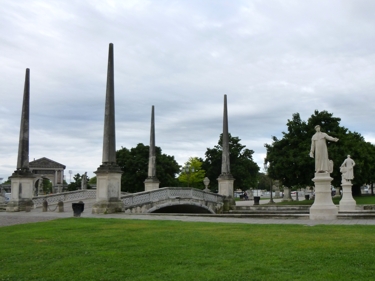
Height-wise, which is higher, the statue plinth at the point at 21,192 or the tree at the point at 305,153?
the tree at the point at 305,153

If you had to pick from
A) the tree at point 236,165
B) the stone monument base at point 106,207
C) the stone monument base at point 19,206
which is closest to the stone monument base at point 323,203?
the stone monument base at point 106,207

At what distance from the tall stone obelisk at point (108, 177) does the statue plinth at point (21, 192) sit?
683 centimetres

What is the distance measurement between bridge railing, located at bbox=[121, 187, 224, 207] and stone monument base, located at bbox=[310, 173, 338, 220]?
1175 centimetres

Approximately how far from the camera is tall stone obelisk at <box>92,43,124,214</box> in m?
23.0

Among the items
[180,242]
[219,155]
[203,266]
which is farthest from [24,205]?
[219,155]

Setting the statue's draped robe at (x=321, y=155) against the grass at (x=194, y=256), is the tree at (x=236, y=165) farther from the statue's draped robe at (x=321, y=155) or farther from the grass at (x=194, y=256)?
the grass at (x=194, y=256)

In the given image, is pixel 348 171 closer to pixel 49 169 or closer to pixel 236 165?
pixel 236 165

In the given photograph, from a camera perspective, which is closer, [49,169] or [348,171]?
[348,171]

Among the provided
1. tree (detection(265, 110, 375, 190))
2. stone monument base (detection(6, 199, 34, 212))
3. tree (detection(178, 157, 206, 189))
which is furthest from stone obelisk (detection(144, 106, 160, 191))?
tree (detection(178, 157, 206, 189))

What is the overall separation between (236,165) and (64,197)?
147 feet

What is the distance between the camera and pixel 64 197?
33406 millimetres

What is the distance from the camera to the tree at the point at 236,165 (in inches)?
2886

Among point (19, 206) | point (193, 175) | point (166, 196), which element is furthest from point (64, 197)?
point (193, 175)

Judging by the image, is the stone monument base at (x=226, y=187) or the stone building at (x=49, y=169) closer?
the stone monument base at (x=226, y=187)
